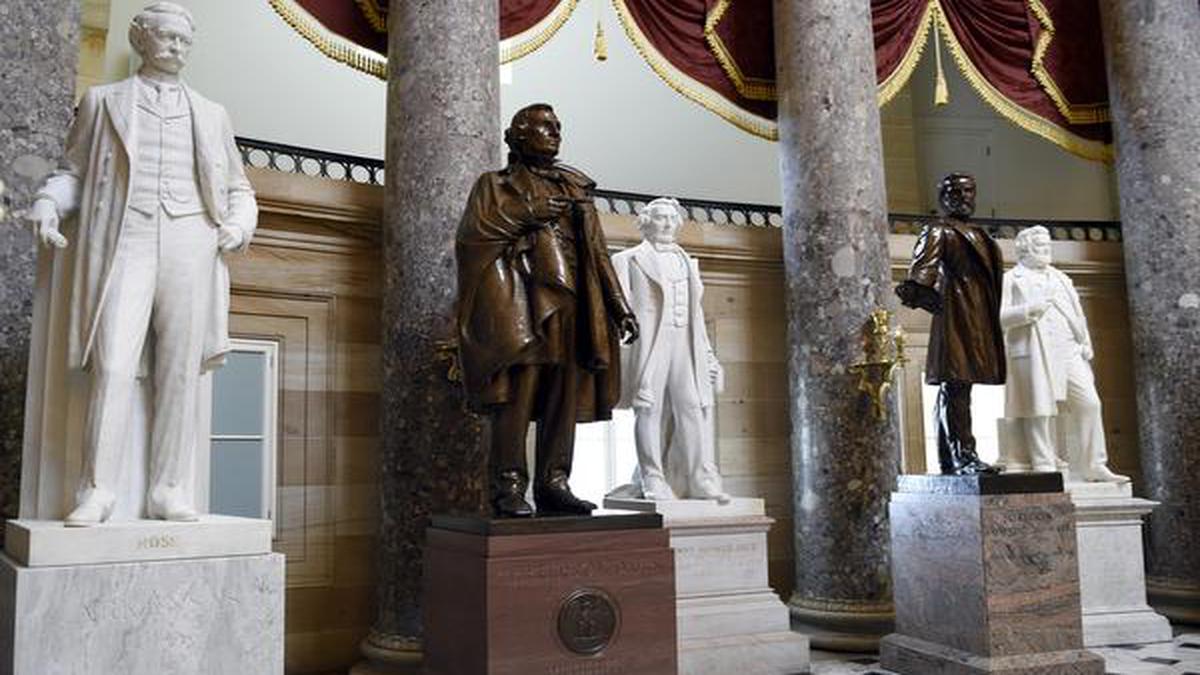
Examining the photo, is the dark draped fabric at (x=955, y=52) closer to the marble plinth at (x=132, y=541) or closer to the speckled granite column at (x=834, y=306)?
the speckled granite column at (x=834, y=306)

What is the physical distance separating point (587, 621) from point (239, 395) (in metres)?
3.27

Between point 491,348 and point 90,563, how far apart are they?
144 cm

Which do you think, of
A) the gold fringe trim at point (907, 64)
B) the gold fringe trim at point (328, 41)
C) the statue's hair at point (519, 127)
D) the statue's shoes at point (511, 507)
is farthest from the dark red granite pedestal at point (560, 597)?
the gold fringe trim at point (907, 64)

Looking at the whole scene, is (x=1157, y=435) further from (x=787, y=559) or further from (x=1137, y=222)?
(x=787, y=559)

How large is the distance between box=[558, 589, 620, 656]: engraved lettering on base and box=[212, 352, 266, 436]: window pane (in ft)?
10.4

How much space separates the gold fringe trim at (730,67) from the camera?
24.9ft

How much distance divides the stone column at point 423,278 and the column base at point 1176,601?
207 inches

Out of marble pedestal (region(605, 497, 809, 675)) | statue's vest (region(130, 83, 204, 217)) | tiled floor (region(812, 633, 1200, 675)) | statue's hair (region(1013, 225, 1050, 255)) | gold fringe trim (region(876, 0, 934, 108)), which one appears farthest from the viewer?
gold fringe trim (region(876, 0, 934, 108))

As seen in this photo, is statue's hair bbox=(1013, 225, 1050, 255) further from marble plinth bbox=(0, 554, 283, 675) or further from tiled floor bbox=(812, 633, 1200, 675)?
marble plinth bbox=(0, 554, 283, 675)

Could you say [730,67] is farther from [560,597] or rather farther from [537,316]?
[560,597]

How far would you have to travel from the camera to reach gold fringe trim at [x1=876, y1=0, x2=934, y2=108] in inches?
313

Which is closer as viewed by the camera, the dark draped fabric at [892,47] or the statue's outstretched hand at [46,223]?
the statue's outstretched hand at [46,223]

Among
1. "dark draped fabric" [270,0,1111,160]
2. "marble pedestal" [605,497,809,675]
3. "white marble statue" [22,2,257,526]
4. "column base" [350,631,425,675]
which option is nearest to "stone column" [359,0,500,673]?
"column base" [350,631,425,675]

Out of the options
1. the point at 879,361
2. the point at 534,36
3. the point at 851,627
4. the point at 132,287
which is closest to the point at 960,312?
the point at 879,361
